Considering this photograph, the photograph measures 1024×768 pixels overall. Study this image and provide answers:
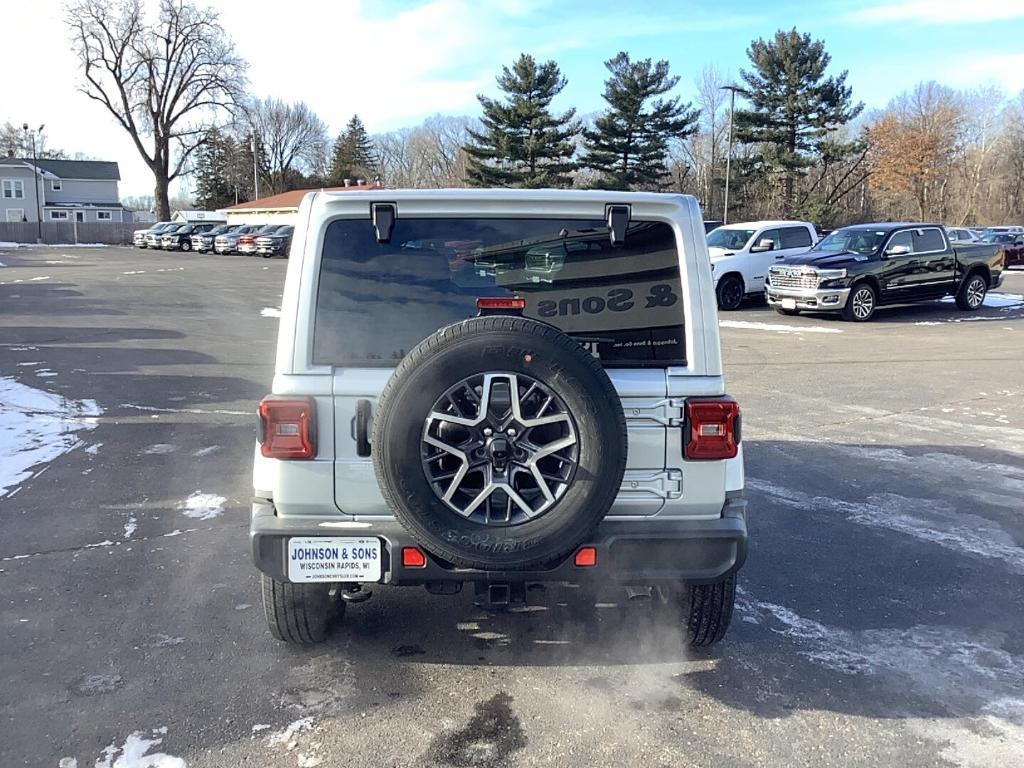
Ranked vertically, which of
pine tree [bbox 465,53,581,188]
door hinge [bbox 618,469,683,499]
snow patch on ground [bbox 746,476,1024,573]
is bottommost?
snow patch on ground [bbox 746,476,1024,573]

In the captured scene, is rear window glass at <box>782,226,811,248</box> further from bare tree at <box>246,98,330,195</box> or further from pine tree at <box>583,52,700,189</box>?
bare tree at <box>246,98,330,195</box>

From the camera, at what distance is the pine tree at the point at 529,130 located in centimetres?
5250

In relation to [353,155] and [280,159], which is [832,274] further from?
[280,159]

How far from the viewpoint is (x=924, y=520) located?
18.7 ft

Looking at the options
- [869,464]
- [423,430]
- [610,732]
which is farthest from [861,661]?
[869,464]

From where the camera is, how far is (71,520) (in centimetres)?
561

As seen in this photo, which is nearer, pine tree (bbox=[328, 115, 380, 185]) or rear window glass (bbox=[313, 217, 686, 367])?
rear window glass (bbox=[313, 217, 686, 367])

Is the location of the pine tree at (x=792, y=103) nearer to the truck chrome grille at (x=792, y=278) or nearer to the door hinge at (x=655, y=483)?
the truck chrome grille at (x=792, y=278)

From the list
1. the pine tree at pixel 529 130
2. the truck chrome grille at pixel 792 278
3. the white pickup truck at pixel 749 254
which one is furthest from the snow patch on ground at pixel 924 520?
the pine tree at pixel 529 130

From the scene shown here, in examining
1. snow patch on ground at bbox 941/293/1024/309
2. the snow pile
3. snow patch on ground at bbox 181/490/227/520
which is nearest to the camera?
snow patch on ground at bbox 181/490/227/520

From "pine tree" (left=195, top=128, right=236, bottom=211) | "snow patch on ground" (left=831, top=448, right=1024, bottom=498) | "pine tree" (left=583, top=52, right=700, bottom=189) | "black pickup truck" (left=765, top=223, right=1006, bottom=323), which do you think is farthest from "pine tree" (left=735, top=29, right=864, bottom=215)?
"pine tree" (left=195, top=128, right=236, bottom=211)

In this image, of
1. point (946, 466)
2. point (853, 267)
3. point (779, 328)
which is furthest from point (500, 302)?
point (853, 267)

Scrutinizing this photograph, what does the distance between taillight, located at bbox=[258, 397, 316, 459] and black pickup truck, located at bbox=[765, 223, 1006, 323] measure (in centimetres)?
1570

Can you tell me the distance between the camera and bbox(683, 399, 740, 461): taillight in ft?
10.9
